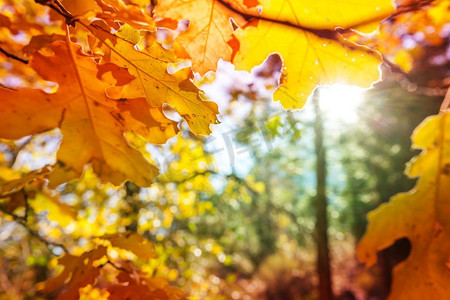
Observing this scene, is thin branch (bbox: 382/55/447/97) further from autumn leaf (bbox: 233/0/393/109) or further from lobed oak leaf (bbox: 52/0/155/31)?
lobed oak leaf (bbox: 52/0/155/31)

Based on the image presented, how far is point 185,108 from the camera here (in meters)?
0.92

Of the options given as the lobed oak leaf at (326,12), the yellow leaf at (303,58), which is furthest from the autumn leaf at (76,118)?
the lobed oak leaf at (326,12)

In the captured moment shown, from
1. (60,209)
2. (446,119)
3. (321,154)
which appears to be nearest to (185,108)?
(446,119)

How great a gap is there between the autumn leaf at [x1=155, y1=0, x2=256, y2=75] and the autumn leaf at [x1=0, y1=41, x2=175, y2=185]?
0.24 metres

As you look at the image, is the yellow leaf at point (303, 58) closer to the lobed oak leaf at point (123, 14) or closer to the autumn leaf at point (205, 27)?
the autumn leaf at point (205, 27)

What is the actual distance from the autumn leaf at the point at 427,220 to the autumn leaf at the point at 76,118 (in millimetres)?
1266

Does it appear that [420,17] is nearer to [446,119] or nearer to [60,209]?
[446,119]

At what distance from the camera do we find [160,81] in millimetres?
929

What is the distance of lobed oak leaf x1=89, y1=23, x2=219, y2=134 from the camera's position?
2.91 ft

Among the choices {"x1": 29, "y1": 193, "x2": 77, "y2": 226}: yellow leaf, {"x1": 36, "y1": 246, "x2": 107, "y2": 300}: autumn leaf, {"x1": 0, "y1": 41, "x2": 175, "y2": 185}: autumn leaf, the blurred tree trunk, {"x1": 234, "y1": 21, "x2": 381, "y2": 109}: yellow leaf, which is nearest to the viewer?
{"x1": 0, "y1": 41, "x2": 175, "y2": 185}: autumn leaf

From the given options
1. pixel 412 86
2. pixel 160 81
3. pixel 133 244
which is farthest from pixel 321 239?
pixel 160 81

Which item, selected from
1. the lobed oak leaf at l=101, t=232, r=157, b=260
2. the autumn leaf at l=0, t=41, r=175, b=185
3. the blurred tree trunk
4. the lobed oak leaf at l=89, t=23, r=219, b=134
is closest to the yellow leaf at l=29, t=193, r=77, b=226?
the lobed oak leaf at l=101, t=232, r=157, b=260

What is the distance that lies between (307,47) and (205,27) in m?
0.35

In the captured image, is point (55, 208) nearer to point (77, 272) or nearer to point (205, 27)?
point (77, 272)
